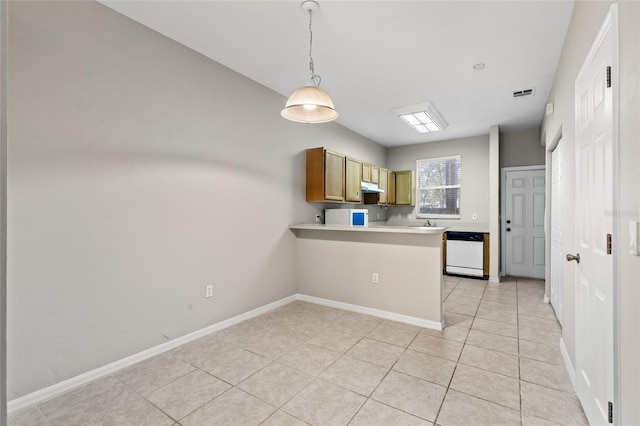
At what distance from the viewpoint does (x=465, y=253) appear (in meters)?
5.59

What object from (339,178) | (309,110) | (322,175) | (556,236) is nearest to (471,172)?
(556,236)

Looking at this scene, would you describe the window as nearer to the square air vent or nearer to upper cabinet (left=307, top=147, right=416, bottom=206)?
upper cabinet (left=307, top=147, right=416, bottom=206)

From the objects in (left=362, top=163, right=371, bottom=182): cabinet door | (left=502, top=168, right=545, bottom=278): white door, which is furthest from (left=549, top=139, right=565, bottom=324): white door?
(left=362, top=163, right=371, bottom=182): cabinet door

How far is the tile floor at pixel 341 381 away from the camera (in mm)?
1795

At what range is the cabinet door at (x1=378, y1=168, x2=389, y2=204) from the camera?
5.93 m

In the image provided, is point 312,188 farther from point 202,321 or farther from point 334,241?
point 202,321

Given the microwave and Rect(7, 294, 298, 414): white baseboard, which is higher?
the microwave

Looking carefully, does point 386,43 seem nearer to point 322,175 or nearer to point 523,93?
point 322,175

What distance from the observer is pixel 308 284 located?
4.13m

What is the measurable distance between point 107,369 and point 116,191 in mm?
1401

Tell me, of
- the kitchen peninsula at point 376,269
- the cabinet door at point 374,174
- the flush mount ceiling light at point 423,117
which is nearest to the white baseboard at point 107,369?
the kitchen peninsula at point 376,269

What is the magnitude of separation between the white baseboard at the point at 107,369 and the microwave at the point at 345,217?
1.88 m

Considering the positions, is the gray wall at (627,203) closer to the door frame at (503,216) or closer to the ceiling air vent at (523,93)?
the ceiling air vent at (523,93)

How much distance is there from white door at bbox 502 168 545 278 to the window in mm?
941
